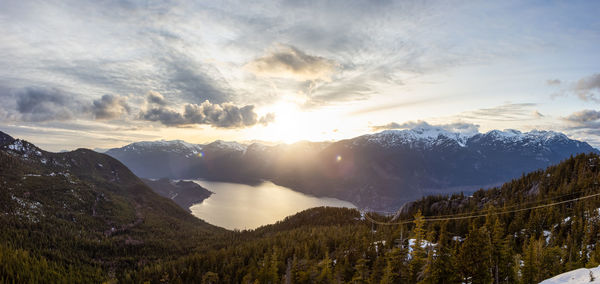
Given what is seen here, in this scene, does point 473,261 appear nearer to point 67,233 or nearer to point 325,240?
point 325,240

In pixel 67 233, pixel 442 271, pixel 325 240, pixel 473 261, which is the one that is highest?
pixel 473 261

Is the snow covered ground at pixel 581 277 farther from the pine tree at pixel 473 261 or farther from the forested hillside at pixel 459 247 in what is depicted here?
the forested hillside at pixel 459 247

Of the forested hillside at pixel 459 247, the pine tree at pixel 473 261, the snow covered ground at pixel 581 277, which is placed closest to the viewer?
the snow covered ground at pixel 581 277

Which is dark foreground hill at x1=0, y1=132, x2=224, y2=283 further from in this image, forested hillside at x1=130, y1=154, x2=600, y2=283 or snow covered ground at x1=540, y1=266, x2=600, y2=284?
snow covered ground at x1=540, y1=266, x2=600, y2=284

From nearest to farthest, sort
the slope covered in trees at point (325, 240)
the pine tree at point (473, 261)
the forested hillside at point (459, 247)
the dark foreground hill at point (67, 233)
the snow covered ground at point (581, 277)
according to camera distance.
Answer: the snow covered ground at point (581, 277)
the pine tree at point (473, 261)
the forested hillside at point (459, 247)
the slope covered in trees at point (325, 240)
the dark foreground hill at point (67, 233)

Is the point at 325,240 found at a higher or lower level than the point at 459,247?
lower

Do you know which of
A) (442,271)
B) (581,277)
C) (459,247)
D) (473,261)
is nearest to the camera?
(581,277)

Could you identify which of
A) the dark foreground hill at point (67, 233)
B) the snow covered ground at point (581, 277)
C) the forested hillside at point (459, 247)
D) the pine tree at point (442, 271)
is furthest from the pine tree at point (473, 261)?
the dark foreground hill at point (67, 233)

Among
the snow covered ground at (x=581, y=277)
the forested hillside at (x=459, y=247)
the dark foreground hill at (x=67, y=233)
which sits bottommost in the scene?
the dark foreground hill at (x=67, y=233)

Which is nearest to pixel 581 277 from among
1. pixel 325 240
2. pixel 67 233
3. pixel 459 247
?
pixel 459 247

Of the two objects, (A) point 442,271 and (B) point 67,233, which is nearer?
(A) point 442,271

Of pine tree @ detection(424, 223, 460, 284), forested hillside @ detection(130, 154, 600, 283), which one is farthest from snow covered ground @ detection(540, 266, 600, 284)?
Answer: forested hillside @ detection(130, 154, 600, 283)

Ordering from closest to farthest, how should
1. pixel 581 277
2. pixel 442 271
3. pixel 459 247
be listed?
pixel 581 277 < pixel 442 271 < pixel 459 247
